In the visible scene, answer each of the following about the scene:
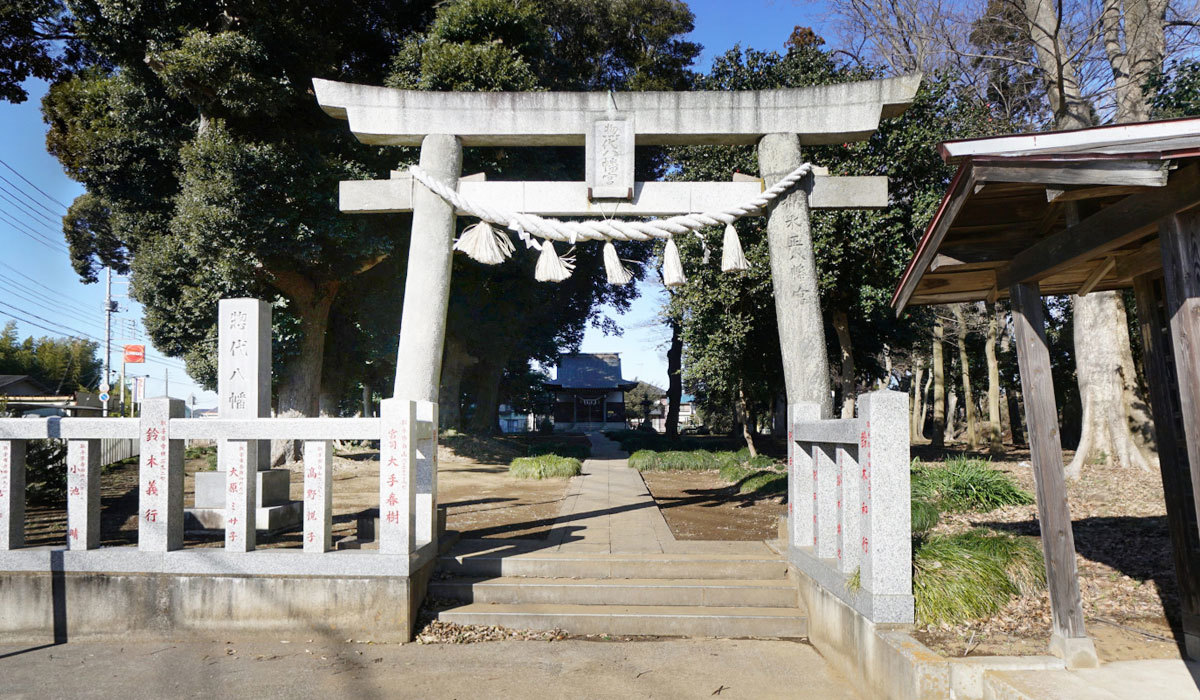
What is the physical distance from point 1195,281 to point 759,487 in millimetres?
9579

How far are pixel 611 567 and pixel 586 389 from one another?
3987 cm

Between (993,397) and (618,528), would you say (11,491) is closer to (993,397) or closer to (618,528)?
(618,528)

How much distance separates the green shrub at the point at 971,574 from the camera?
468 cm

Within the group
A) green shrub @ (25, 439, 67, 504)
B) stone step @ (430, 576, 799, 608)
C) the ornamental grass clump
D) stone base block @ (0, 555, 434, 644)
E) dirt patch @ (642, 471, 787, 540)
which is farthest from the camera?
the ornamental grass clump

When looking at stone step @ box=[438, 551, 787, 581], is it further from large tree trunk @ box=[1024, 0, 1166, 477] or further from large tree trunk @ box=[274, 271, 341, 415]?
large tree trunk @ box=[274, 271, 341, 415]

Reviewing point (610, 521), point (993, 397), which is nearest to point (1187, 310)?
point (610, 521)

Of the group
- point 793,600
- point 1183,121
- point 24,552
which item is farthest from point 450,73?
point 1183,121

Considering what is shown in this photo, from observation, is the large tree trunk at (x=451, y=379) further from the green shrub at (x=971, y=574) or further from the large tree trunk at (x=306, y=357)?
the green shrub at (x=971, y=574)

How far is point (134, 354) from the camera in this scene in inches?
910

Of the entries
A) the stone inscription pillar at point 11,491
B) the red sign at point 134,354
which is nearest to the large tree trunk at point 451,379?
the red sign at point 134,354

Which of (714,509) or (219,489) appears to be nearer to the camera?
(219,489)

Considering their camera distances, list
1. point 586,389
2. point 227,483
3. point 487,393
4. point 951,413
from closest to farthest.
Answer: point 227,483 → point 487,393 → point 951,413 → point 586,389

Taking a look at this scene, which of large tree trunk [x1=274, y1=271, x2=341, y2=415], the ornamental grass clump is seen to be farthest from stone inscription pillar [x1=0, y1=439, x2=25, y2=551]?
the ornamental grass clump

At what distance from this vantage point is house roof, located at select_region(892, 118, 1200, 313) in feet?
9.91
